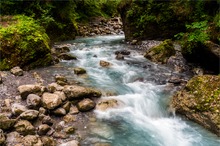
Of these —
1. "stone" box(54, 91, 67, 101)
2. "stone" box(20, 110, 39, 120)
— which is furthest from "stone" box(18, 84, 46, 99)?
"stone" box(20, 110, 39, 120)

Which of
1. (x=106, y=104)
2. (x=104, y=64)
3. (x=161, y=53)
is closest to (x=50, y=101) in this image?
(x=106, y=104)

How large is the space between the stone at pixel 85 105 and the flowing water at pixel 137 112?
9.0 inches

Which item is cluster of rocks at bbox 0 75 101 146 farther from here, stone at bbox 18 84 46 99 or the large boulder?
the large boulder

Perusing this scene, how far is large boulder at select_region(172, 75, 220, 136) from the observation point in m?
6.22

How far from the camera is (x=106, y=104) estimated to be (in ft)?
→ 22.9

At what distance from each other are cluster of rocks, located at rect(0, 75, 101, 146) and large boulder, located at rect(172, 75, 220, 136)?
2330 mm

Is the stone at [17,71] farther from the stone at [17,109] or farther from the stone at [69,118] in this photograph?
the stone at [69,118]

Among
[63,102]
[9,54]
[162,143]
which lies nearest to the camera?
[162,143]

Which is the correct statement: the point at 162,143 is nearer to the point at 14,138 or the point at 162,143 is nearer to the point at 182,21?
the point at 14,138

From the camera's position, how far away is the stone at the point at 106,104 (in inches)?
270

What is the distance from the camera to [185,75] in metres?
9.59

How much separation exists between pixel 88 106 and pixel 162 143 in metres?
2.08

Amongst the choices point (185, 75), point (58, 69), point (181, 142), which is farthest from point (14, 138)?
point (185, 75)

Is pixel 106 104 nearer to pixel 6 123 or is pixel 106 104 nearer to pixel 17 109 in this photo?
pixel 17 109
